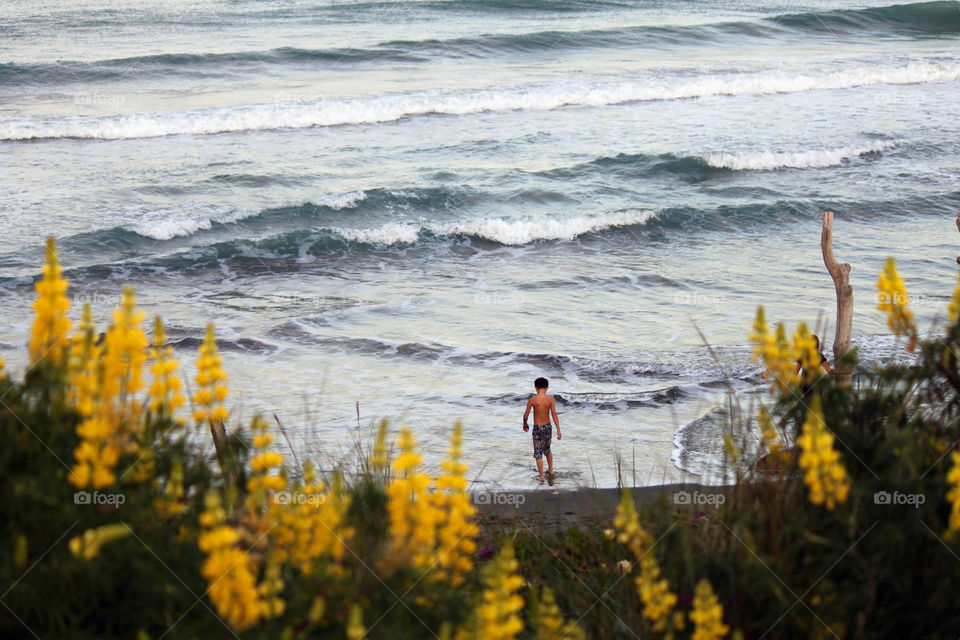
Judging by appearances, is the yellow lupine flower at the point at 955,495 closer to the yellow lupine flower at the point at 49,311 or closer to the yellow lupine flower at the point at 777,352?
the yellow lupine flower at the point at 777,352

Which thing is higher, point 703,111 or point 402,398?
point 703,111

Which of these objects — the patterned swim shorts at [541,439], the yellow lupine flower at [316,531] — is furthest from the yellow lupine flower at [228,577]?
the patterned swim shorts at [541,439]

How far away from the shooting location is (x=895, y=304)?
12.4 feet

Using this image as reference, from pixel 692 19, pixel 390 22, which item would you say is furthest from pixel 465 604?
pixel 692 19

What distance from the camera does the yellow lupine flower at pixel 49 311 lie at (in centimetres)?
249

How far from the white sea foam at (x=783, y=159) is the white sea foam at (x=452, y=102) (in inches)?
285

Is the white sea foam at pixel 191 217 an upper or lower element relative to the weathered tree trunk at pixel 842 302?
lower

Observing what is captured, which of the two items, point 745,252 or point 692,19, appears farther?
point 692,19

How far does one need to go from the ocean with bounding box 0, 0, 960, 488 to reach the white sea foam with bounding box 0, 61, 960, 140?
102 millimetres

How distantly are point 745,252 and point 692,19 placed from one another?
87.9 ft

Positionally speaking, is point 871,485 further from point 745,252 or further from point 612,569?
point 745,252

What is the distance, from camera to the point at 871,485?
10.2 feet

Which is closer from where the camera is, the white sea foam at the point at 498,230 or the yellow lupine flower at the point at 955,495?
the yellow lupine flower at the point at 955,495

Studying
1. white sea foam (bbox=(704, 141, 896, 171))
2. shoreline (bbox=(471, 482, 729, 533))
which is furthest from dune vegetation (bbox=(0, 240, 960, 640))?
white sea foam (bbox=(704, 141, 896, 171))
